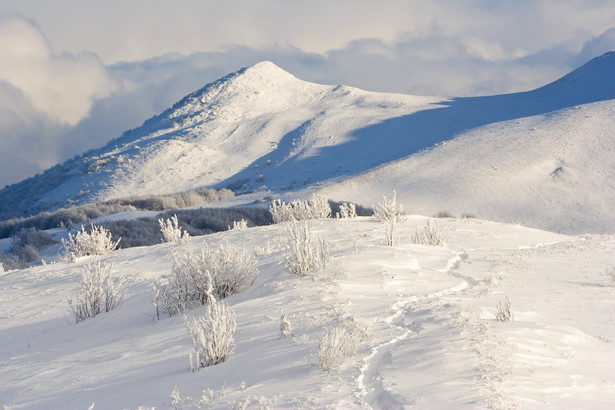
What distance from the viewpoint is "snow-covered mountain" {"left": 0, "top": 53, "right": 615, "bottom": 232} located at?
19.6 m

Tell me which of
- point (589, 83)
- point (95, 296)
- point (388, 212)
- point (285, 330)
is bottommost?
point (285, 330)

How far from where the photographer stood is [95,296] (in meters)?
6.43

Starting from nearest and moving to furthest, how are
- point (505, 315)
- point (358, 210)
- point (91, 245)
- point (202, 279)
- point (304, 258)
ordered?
1. point (505, 315)
2. point (202, 279)
3. point (304, 258)
4. point (91, 245)
5. point (358, 210)

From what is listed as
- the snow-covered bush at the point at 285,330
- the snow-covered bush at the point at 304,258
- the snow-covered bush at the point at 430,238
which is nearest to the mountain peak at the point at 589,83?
the snow-covered bush at the point at 430,238

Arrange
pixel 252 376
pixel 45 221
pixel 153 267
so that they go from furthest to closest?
pixel 45 221 → pixel 153 267 → pixel 252 376

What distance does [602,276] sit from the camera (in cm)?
670

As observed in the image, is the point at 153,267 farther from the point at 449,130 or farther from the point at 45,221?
the point at 449,130

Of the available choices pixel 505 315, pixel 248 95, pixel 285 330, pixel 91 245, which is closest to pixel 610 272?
pixel 505 315

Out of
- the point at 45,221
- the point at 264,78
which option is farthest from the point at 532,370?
the point at 264,78

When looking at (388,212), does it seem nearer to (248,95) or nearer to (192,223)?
(192,223)

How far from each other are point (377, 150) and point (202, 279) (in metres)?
30.6

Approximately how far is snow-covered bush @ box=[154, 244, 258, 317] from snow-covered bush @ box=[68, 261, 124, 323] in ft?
2.84

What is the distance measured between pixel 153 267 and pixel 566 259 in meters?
6.31

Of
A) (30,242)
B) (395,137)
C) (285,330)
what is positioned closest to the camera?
(285,330)
